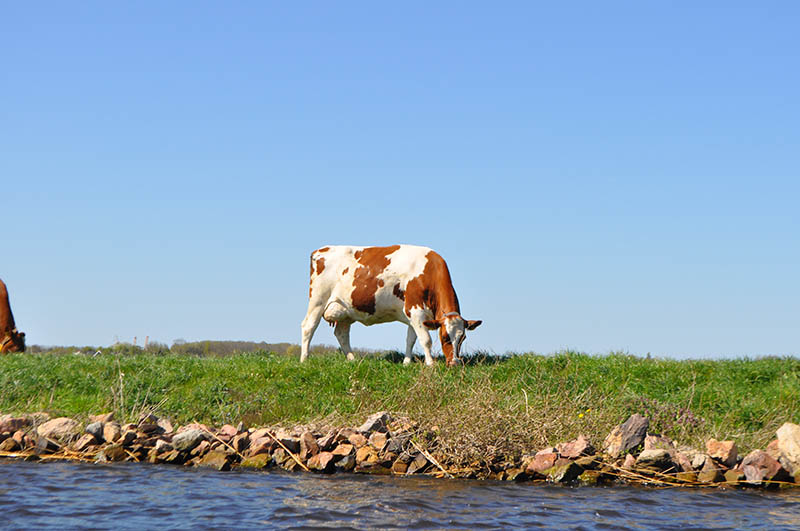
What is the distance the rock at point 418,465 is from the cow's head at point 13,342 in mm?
16537

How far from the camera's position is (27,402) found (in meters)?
15.6

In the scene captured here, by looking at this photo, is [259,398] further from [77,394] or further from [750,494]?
[750,494]

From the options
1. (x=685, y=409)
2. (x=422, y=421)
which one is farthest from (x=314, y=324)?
(x=685, y=409)

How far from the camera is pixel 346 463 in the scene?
37.3ft

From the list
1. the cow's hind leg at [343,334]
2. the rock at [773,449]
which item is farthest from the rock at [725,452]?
the cow's hind leg at [343,334]

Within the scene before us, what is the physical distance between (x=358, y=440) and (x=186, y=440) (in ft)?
8.72

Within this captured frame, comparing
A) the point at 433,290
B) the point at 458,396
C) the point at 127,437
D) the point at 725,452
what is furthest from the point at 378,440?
the point at 433,290

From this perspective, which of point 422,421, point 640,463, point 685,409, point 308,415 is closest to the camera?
point 640,463

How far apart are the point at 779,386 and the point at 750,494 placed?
462 cm

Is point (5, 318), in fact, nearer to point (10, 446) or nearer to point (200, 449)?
point (10, 446)

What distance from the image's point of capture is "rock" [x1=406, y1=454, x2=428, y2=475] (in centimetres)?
1125

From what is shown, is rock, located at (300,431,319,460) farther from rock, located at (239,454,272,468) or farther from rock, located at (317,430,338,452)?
rock, located at (239,454,272,468)

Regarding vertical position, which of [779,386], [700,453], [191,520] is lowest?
[191,520]

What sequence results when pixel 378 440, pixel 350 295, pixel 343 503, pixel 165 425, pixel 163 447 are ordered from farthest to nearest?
pixel 350 295 < pixel 165 425 < pixel 163 447 < pixel 378 440 < pixel 343 503
